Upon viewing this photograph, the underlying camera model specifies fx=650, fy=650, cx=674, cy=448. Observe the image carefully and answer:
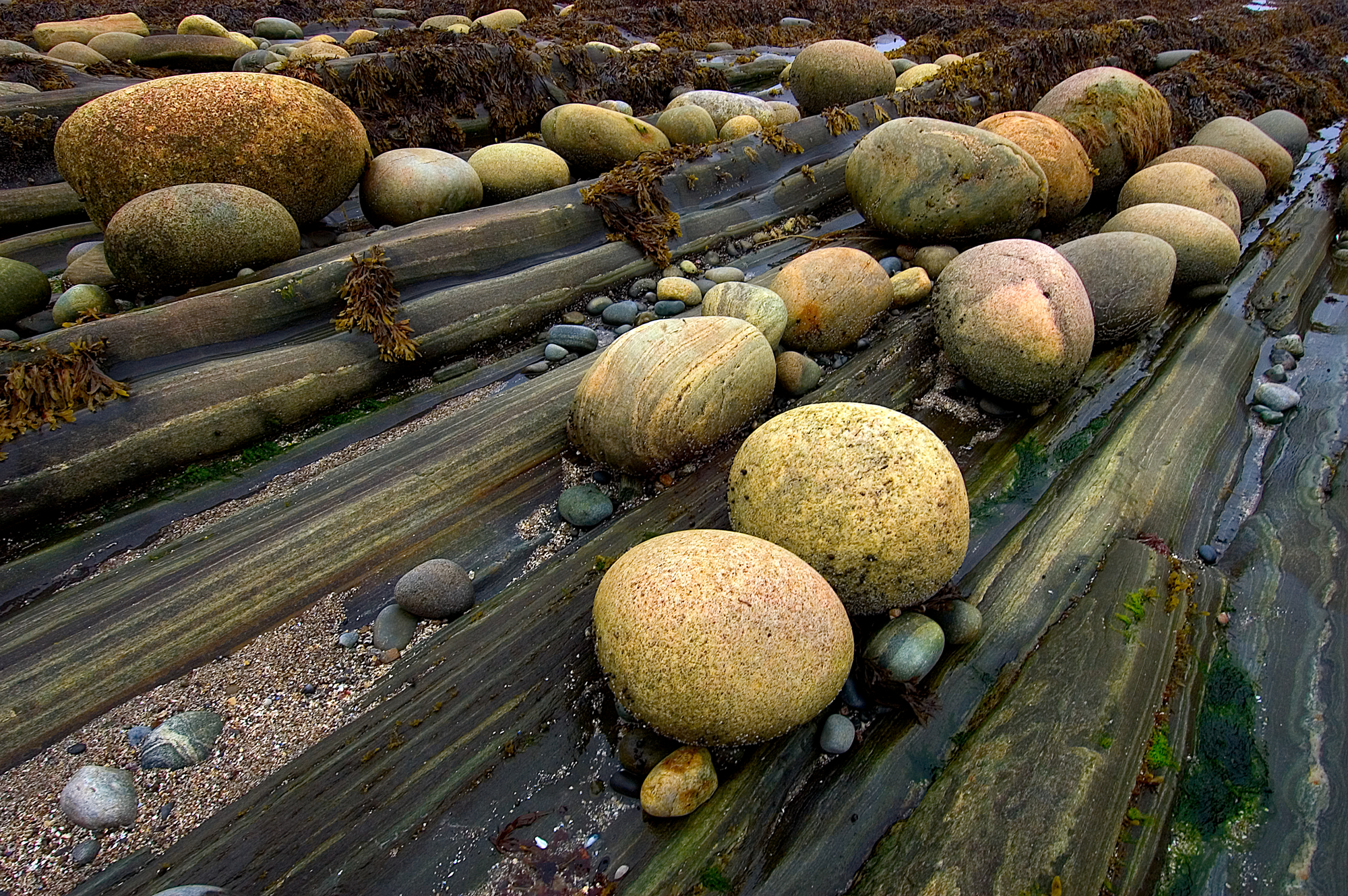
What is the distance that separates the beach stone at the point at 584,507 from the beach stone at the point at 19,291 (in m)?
3.38

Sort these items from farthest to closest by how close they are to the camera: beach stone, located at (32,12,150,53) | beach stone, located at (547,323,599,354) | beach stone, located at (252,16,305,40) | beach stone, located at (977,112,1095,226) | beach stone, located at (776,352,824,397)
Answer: beach stone, located at (252,16,305,40)
beach stone, located at (32,12,150,53)
beach stone, located at (977,112,1095,226)
beach stone, located at (547,323,599,354)
beach stone, located at (776,352,824,397)

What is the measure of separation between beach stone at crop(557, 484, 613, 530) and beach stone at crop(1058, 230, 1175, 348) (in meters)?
3.67

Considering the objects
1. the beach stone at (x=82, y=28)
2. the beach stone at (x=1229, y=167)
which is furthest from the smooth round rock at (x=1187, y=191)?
the beach stone at (x=82, y=28)

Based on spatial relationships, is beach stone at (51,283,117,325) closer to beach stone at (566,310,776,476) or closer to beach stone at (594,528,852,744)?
beach stone at (566,310,776,476)

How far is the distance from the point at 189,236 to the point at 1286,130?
11923 millimetres

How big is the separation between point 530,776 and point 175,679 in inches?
57.4

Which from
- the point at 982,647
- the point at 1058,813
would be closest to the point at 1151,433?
the point at 982,647

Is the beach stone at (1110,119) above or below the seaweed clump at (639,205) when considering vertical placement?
above

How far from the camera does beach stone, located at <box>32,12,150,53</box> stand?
25.4 feet

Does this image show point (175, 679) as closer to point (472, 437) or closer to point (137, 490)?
point (137, 490)

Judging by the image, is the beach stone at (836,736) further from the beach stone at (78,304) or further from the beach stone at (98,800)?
the beach stone at (78,304)

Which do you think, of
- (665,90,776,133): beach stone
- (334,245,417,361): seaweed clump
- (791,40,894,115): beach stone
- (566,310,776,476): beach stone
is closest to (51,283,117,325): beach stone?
(334,245,417,361): seaweed clump

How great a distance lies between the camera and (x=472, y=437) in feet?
11.6

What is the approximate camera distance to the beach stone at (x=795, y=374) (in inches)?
157
